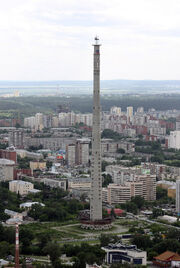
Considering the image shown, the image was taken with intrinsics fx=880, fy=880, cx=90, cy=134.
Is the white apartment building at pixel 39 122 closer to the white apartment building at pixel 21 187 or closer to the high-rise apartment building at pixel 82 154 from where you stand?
the high-rise apartment building at pixel 82 154

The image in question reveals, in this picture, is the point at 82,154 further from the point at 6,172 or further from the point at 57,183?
the point at 57,183

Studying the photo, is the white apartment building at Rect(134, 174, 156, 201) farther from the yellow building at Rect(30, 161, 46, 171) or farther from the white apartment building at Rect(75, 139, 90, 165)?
the white apartment building at Rect(75, 139, 90, 165)

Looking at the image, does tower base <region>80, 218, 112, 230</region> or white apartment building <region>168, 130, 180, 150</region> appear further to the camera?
white apartment building <region>168, 130, 180, 150</region>

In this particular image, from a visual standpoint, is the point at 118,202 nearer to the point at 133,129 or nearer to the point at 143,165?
the point at 143,165

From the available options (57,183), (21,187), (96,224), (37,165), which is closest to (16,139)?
(37,165)

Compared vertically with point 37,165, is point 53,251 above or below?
below

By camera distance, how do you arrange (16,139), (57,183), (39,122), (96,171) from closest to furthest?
(96,171), (57,183), (16,139), (39,122)

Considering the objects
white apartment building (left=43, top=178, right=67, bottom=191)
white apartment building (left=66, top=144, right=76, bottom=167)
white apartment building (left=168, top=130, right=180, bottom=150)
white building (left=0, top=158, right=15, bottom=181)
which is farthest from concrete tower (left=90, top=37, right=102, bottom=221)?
white apartment building (left=168, top=130, right=180, bottom=150)

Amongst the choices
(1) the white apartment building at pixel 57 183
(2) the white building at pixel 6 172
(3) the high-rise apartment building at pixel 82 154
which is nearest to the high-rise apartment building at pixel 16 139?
(3) the high-rise apartment building at pixel 82 154

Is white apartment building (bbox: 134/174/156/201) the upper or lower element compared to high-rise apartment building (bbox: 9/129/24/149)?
lower
